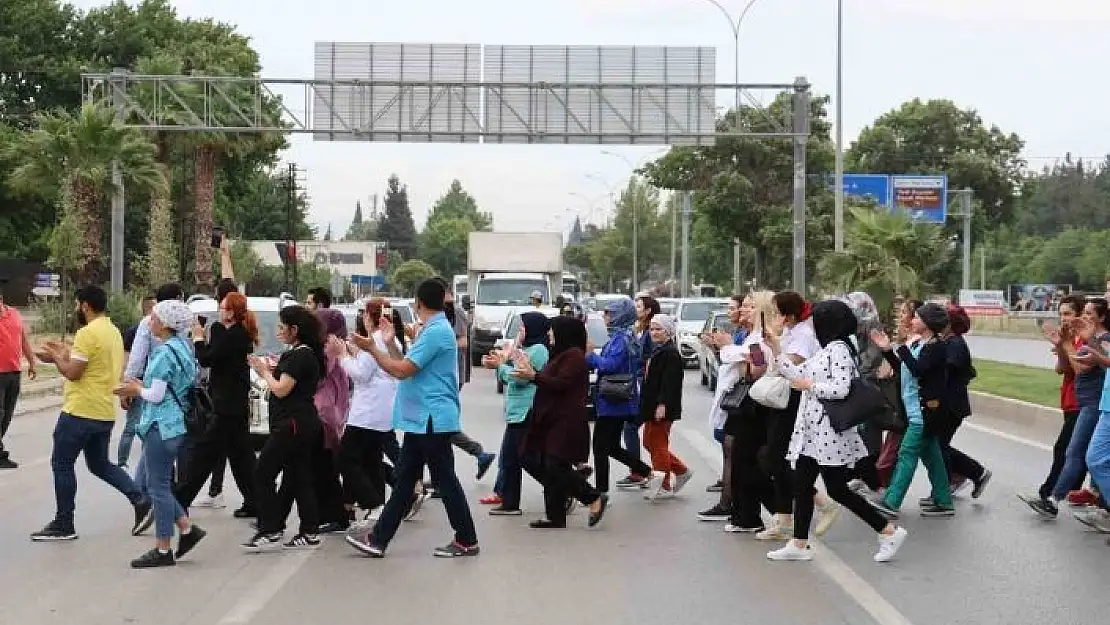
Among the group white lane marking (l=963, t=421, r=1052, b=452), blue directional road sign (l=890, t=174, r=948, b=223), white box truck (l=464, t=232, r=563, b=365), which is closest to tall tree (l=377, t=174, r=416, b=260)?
blue directional road sign (l=890, t=174, r=948, b=223)

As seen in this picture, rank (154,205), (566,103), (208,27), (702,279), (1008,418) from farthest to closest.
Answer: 1. (702,279)
2. (208,27)
3. (154,205)
4. (566,103)
5. (1008,418)

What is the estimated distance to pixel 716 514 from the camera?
37.1 ft

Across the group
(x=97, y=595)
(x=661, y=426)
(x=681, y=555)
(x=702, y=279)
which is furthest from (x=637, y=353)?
(x=702, y=279)

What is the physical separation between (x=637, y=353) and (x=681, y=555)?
2.88 meters

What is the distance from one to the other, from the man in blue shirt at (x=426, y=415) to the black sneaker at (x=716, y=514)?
2.58 meters

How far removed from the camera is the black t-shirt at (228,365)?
952 centimetres

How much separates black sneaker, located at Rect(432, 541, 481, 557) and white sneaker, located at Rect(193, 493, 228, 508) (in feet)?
9.93

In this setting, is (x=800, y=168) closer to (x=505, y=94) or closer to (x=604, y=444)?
(x=505, y=94)

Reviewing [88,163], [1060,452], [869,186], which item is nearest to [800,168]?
[88,163]

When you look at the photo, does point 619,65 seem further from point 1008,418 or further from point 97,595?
point 97,595

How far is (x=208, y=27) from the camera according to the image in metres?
63.9

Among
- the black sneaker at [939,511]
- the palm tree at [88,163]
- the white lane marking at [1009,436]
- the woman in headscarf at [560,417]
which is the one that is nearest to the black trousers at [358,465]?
the woman in headscarf at [560,417]

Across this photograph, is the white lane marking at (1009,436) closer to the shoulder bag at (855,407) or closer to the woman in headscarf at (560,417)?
the woman in headscarf at (560,417)

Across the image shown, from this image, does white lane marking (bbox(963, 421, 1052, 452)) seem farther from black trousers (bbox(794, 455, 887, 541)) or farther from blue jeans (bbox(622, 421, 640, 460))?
black trousers (bbox(794, 455, 887, 541))
